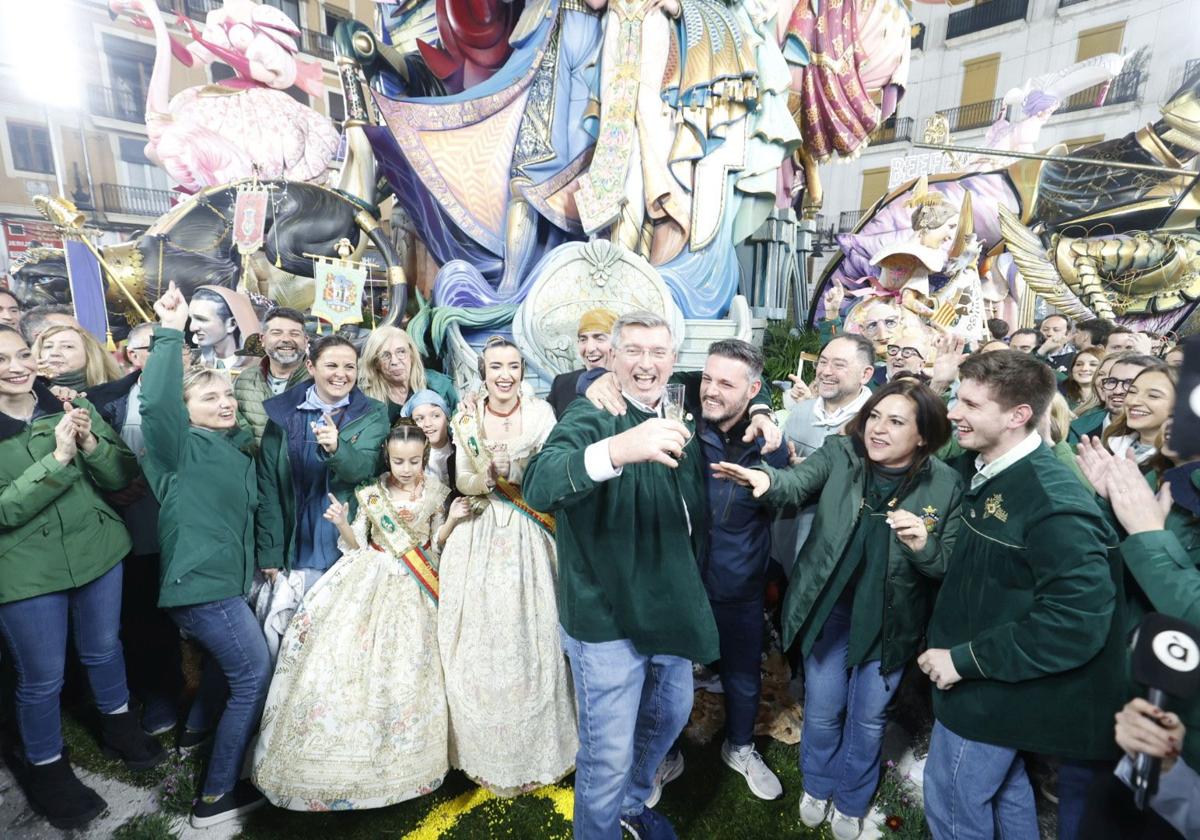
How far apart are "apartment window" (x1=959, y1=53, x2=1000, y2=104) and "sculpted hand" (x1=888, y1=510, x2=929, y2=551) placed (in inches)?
564

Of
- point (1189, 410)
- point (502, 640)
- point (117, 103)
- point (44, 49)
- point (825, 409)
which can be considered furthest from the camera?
point (117, 103)

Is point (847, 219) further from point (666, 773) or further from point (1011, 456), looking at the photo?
point (666, 773)

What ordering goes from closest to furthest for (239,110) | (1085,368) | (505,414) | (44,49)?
(505,414) < (1085,368) < (44,49) < (239,110)

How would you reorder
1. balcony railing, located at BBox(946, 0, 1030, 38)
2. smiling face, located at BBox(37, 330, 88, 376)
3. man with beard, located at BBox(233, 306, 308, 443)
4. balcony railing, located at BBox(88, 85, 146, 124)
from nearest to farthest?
smiling face, located at BBox(37, 330, 88, 376), man with beard, located at BBox(233, 306, 308, 443), balcony railing, located at BBox(88, 85, 146, 124), balcony railing, located at BBox(946, 0, 1030, 38)

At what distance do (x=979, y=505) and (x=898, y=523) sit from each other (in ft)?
0.81

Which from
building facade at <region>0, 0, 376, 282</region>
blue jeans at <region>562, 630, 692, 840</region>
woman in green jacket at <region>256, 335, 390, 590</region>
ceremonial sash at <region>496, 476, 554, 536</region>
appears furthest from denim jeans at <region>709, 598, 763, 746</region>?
building facade at <region>0, 0, 376, 282</region>

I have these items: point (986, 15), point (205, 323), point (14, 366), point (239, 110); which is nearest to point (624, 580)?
point (14, 366)

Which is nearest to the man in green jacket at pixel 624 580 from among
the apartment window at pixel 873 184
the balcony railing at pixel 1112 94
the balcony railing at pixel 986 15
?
the balcony railing at pixel 1112 94

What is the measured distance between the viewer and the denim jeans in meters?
2.46

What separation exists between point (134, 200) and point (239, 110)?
270cm

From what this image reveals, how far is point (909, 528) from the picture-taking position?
1840mm

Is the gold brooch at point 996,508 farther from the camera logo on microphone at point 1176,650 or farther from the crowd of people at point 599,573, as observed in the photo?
the camera logo on microphone at point 1176,650

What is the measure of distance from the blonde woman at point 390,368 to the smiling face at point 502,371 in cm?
105

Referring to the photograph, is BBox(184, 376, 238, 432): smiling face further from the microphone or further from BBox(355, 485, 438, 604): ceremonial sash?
the microphone
